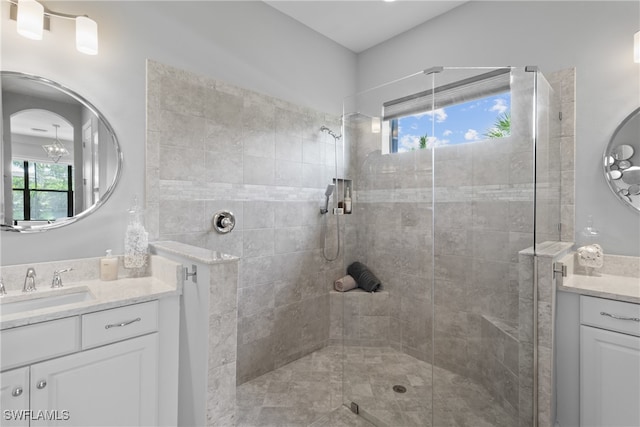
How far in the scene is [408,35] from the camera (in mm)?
2924

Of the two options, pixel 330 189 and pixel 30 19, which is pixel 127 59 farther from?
pixel 330 189

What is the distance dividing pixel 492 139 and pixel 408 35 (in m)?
1.51

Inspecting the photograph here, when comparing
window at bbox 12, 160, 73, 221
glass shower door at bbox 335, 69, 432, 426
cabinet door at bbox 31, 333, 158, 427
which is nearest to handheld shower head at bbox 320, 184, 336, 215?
glass shower door at bbox 335, 69, 432, 426

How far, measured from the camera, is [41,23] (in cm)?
155

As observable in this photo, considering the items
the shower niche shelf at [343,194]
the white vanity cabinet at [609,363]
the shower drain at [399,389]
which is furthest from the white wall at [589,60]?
the shower drain at [399,389]

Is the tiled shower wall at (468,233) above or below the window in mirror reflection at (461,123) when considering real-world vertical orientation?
below

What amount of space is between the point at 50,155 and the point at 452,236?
253 cm

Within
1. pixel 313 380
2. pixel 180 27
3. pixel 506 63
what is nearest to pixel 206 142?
pixel 180 27

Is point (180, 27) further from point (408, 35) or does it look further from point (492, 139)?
point (492, 139)

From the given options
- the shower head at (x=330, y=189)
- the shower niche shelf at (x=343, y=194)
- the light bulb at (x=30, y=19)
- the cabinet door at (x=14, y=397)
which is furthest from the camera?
the shower head at (x=330, y=189)

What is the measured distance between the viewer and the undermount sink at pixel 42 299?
146 cm

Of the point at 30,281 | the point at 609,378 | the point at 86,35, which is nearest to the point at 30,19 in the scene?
the point at 86,35

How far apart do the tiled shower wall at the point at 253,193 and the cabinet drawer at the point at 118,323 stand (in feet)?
1.95

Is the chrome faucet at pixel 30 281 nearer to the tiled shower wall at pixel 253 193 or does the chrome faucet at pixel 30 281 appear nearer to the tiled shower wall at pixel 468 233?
the tiled shower wall at pixel 253 193
